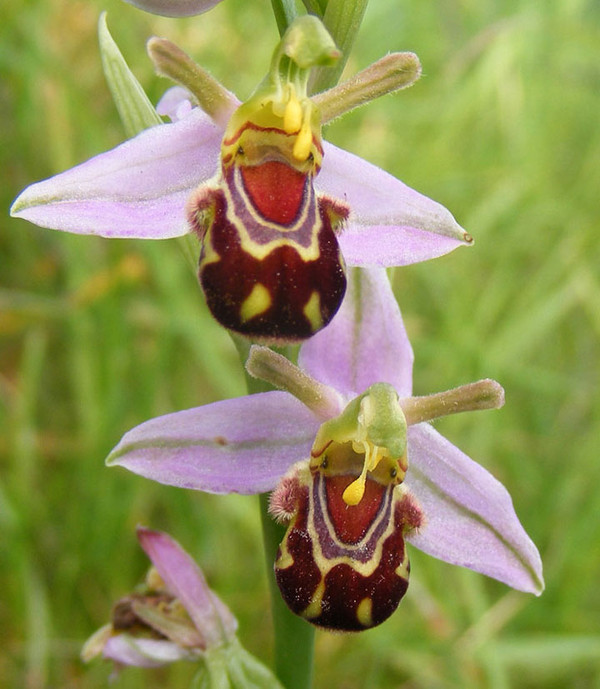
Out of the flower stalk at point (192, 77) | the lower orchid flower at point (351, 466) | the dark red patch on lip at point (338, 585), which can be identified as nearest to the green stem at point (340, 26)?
the flower stalk at point (192, 77)

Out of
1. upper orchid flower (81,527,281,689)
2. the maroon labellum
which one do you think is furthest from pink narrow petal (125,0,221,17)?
upper orchid flower (81,527,281,689)

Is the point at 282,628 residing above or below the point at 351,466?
below

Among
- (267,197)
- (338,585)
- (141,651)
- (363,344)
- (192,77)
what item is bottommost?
(141,651)

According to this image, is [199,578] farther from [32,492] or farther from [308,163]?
[32,492]

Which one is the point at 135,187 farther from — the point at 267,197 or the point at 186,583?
the point at 186,583

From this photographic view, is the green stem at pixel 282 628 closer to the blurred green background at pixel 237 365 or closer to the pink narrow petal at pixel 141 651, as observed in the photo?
the pink narrow petal at pixel 141 651

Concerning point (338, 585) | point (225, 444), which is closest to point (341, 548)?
point (338, 585)
